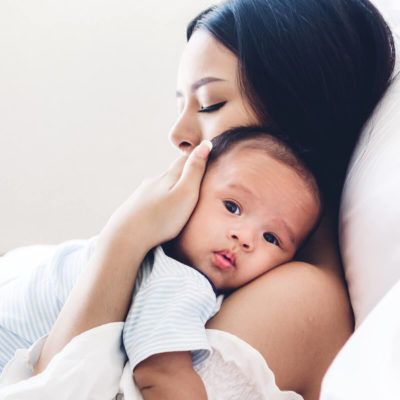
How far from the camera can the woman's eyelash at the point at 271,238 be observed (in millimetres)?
808

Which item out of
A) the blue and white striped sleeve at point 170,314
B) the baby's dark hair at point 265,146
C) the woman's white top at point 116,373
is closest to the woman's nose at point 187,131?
the baby's dark hair at point 265,146

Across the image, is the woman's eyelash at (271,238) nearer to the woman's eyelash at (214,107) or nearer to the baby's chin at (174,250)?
the baby's chin at (174,250)

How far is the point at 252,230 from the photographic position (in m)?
0.77

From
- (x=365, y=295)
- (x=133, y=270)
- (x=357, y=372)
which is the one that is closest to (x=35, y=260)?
(x=133, y=270)

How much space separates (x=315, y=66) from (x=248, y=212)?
35cm

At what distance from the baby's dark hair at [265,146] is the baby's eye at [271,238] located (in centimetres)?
12

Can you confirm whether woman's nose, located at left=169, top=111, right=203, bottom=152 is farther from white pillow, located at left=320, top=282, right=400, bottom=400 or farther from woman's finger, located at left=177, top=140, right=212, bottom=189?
white pillow, located at left=320, top=282, right=400, bottom=400

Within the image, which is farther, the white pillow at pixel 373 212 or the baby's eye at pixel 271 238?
the baby's eye at pixel 271 238

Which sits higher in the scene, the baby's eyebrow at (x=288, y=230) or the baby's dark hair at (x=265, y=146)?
the baby's dark hair at (x=265, y=146)

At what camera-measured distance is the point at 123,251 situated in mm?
719

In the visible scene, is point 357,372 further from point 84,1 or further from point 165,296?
point 84,1

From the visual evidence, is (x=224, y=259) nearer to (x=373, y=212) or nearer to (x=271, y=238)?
(x=271, y=238)

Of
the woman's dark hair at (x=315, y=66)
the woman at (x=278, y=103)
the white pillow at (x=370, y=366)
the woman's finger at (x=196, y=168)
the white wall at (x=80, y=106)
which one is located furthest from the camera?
the white wall at (x=80, y=106)

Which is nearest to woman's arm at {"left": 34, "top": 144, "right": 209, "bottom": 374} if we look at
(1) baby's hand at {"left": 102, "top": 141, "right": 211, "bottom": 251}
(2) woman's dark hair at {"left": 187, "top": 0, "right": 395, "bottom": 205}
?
(1) baby's hand at {"left": 102, "top": 141, "right": 211, "bottom": 251}
